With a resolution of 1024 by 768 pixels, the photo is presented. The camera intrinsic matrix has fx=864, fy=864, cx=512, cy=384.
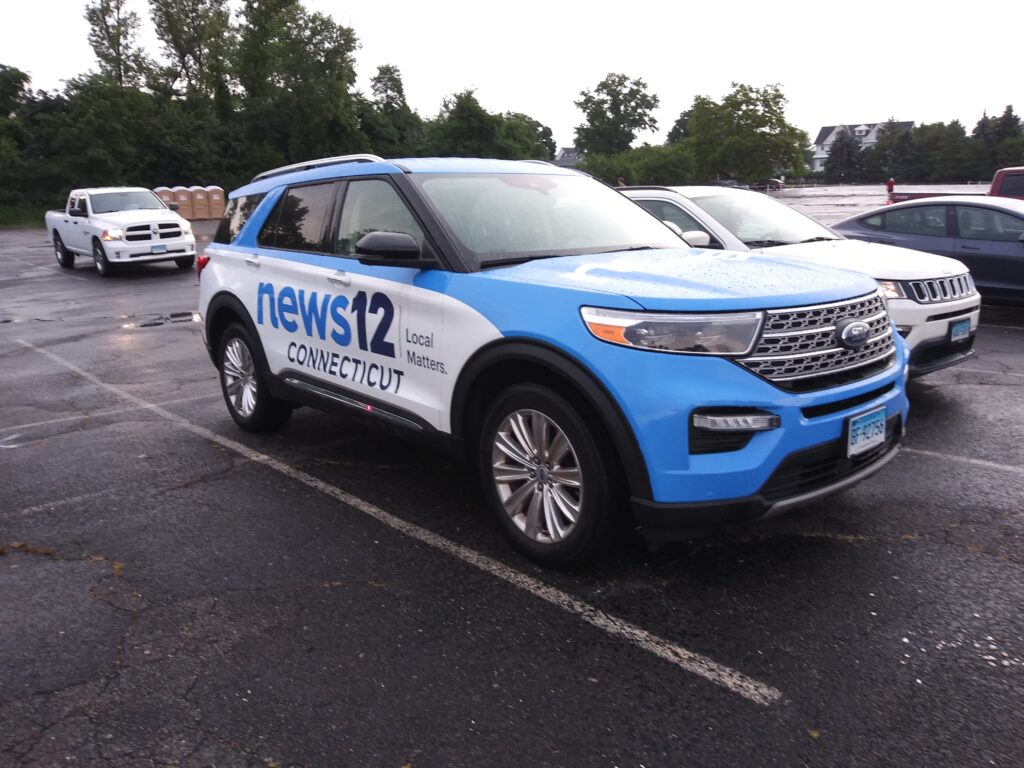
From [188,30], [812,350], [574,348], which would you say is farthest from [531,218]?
[188,30]

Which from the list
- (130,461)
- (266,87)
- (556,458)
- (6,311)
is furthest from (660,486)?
(266,87)

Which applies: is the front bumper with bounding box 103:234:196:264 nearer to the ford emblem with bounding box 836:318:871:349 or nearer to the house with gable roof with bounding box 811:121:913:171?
the ford emblem with bounding box 836:318:871:349

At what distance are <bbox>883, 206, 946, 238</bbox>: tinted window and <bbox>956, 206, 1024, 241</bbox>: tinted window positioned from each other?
0.19m

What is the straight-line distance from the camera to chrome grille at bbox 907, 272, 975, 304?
6.40 meters

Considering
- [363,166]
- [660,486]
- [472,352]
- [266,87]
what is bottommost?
[660,486]

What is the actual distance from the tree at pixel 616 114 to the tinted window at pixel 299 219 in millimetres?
103313

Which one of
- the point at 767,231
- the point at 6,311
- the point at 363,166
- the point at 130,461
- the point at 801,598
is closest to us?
the point at 801,598

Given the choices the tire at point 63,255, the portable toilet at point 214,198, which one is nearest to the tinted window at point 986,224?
Result: the tire at point 63,255

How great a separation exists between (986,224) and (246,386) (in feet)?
28.3

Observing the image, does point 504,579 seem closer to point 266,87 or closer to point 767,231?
point 767,231

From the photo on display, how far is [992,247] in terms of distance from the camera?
396 inches

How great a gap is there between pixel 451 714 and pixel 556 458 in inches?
49.4

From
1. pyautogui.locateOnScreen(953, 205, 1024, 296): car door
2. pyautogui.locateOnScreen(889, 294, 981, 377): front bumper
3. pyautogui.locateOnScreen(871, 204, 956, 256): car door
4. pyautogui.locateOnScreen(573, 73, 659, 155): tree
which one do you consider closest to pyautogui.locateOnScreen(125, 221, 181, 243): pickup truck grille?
pyautogui.locateOnScreen(871, 204, 956, 256): car door

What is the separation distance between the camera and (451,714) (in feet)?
9.57
